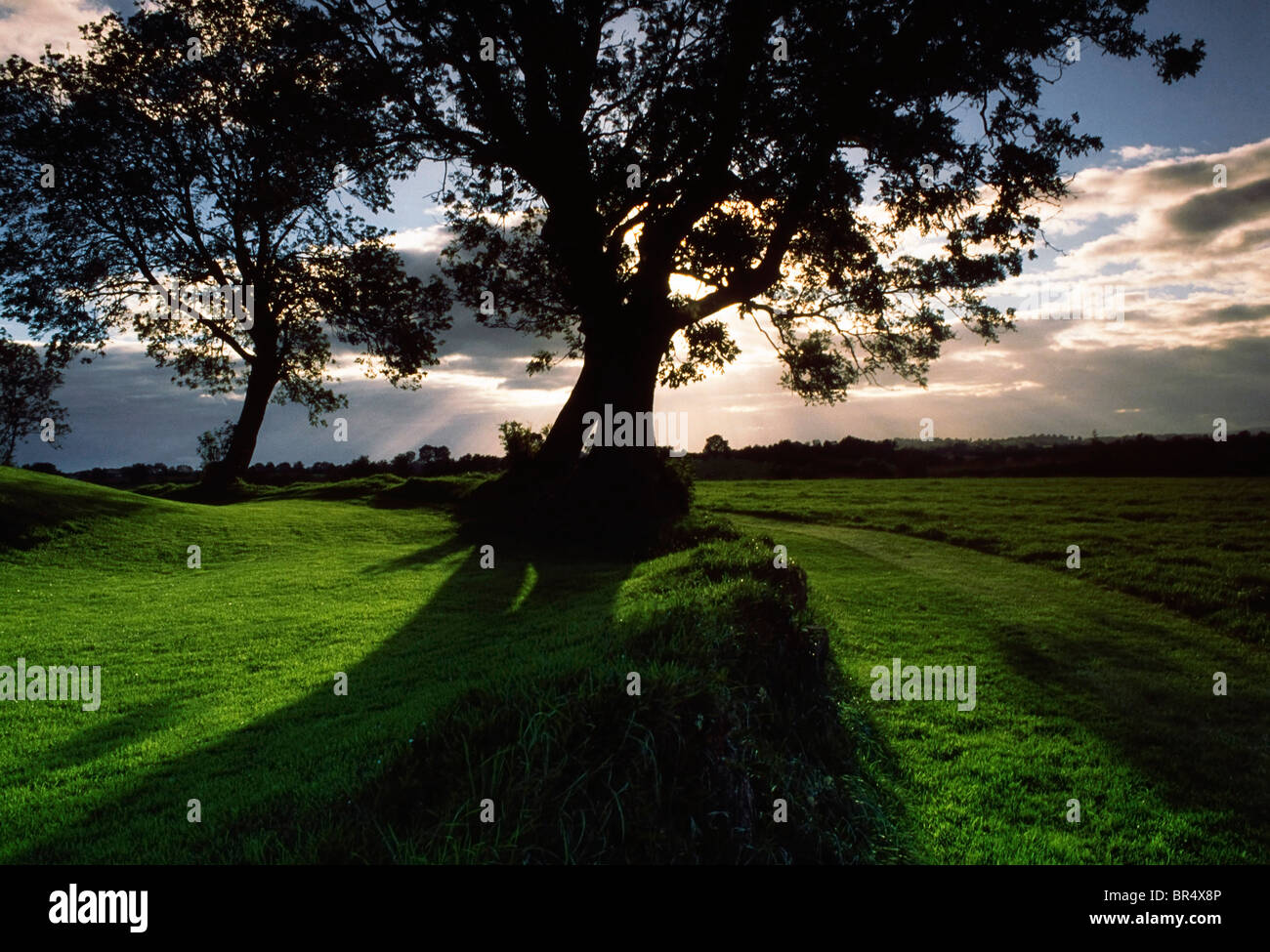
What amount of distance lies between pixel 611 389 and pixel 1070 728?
16.7 meters

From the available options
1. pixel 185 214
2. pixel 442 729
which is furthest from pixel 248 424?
pixel 442 729

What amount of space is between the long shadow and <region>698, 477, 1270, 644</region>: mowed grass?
492 inches

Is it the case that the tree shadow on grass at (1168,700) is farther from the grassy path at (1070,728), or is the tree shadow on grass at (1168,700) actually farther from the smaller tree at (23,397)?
the smaller tree at (23,397)

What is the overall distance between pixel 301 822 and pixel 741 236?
65.1 feet

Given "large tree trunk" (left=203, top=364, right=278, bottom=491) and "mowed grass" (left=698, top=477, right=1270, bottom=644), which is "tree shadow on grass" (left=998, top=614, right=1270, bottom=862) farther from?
"large tree trunk" (left=203, top=364, right=278, bottom=491)

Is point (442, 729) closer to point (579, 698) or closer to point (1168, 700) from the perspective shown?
point (579, 698)

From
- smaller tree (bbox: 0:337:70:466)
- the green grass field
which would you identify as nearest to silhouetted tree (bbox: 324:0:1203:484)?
the green grass field

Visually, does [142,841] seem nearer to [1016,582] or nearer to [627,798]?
[627,798]

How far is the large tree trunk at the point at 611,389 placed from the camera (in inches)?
870

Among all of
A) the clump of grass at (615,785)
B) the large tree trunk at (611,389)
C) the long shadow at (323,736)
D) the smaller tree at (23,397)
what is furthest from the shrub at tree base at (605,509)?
the smaller tree at (23,397)

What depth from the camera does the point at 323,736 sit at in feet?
19.2

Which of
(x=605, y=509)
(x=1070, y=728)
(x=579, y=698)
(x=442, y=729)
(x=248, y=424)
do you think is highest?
(x=248, y=424)
